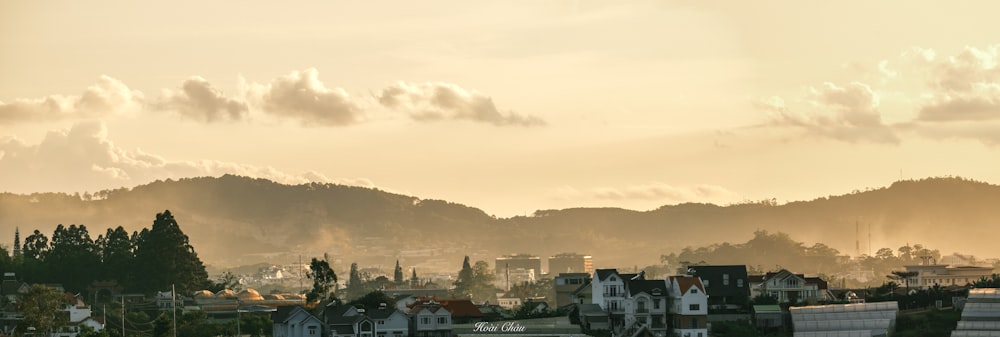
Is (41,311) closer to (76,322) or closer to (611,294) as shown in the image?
(76,322)

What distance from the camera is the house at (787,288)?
456 ft

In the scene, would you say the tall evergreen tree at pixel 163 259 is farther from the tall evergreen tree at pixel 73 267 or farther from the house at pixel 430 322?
the house at pixel 430 322

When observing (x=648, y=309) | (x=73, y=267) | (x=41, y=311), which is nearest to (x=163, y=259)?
(x=73, y=267)

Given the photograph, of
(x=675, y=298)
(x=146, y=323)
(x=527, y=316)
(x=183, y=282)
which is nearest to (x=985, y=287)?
(x=675, y=298)

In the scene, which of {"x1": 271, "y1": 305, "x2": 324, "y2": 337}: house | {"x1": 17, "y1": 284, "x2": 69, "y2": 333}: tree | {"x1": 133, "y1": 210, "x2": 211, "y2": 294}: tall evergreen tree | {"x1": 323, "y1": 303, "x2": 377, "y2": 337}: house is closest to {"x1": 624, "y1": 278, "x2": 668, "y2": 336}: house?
{"x1": 323, "y1": 303, "x2": 377, "y2": 337}: house

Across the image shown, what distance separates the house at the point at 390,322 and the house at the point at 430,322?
2.40 feet

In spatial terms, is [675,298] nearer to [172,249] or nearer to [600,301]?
[600,301]

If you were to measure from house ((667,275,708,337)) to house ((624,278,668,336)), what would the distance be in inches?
46.8

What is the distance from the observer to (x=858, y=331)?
124 meters

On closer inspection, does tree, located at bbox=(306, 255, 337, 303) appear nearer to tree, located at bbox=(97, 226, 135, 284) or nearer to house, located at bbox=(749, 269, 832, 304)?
house, located at bbox=(749, 269, 832, 304)

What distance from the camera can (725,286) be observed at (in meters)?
135

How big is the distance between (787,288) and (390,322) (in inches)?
1342

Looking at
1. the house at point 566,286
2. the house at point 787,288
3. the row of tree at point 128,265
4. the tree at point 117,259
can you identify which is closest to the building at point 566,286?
the house at point 566,286

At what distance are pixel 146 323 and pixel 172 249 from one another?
28898mm
